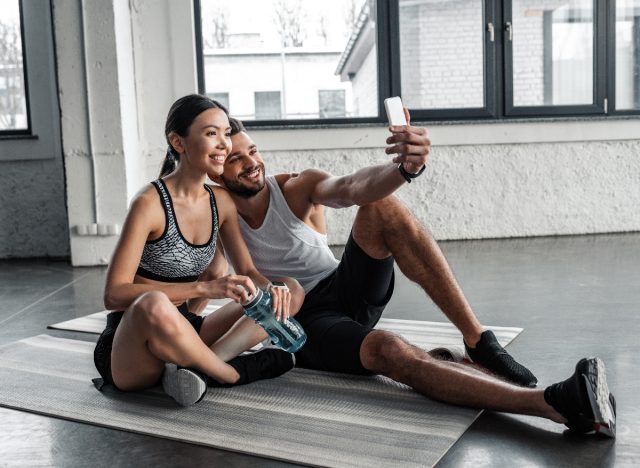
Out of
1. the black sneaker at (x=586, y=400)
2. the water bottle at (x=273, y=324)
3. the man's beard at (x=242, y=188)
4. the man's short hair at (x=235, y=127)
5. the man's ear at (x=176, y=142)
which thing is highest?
the man's short hair at (x=235, y=127)

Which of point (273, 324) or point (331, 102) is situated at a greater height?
Result: point (331, 102)

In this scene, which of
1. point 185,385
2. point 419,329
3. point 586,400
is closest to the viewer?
point 586,400

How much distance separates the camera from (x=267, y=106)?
5.92 m

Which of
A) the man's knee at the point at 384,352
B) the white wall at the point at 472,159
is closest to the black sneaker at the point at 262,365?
the man's knee at the point at 384,352

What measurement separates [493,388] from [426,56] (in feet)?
13.9

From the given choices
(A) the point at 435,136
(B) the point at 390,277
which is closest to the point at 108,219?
(A) the point at 435,136

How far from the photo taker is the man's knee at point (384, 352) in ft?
6.60

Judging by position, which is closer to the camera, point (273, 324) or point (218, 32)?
point (273, 324)

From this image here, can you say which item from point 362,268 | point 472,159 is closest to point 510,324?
point 362,268

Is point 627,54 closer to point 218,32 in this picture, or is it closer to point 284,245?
point 218,32

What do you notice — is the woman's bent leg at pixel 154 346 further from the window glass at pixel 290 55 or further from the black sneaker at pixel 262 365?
the window glass at pixel 290 55

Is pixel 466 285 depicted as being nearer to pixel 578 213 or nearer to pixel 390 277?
pixel 390 277

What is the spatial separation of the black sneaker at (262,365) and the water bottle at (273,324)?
53 mm

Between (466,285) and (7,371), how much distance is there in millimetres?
2250
